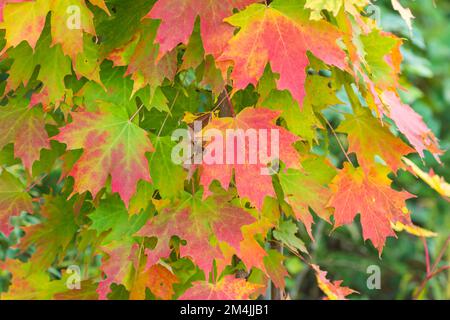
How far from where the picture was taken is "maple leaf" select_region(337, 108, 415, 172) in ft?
4.07

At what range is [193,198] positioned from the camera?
44.8 inches

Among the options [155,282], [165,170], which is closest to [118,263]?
[155,282]

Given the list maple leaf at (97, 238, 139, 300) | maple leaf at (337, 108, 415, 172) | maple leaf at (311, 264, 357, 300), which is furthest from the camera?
maple leaf at (311, 264, 357, 300)

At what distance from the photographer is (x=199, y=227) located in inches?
43.0

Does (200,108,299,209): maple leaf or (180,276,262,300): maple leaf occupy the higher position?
(200,108,299,209): maple leaf

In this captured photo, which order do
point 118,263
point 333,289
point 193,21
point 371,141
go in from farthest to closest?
point 333,289 < point 371,141 < point 118,263 < point 193,21

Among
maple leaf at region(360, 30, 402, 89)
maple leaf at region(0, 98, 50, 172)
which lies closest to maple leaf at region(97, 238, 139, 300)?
maple leaf at region(0, 98, 50, 172)

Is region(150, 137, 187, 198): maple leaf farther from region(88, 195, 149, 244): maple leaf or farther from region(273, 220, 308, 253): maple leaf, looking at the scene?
region(273, 220, 308, 253): maple leaf

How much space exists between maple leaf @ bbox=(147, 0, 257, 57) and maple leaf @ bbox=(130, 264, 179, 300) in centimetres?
39

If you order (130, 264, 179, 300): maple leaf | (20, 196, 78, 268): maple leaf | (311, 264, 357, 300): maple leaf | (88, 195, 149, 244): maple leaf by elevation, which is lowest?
(311, 264, 357, 300): maple leaf

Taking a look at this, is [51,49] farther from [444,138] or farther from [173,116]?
[444,138]

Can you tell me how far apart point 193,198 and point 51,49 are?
376 mm

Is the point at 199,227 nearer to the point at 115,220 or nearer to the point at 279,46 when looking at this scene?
the point at 115,220

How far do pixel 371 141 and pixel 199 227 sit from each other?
1.31ft
